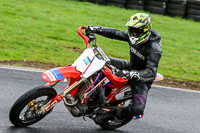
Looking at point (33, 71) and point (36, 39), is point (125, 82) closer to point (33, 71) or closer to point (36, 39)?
point (33, 71)

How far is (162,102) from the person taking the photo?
803 cm

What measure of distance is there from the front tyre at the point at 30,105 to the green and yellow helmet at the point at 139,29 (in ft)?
4.95

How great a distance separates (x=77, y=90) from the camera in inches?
207

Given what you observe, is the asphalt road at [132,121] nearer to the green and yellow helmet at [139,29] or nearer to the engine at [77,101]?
the engine at [77,101]

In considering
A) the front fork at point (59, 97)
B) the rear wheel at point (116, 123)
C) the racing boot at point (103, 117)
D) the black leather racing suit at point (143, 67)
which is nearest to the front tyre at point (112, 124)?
the rear wheel at point (116, 123)

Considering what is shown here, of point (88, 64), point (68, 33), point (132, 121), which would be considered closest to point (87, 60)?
point (88, 64)

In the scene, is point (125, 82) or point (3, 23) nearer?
point (125, 82)

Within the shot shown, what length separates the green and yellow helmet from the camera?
541cm

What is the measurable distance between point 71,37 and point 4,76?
17.9 feet

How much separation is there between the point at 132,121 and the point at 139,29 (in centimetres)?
199

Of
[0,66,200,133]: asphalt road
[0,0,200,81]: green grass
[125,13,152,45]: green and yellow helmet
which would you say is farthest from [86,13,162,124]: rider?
[0,0,200,81]: green grass

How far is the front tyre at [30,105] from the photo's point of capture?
15.9ft

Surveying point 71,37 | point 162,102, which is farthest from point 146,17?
point 71,37

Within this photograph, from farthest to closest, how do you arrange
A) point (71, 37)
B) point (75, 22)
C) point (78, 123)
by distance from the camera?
point (75, 22) → point (71, 37) → point (78, 123)
